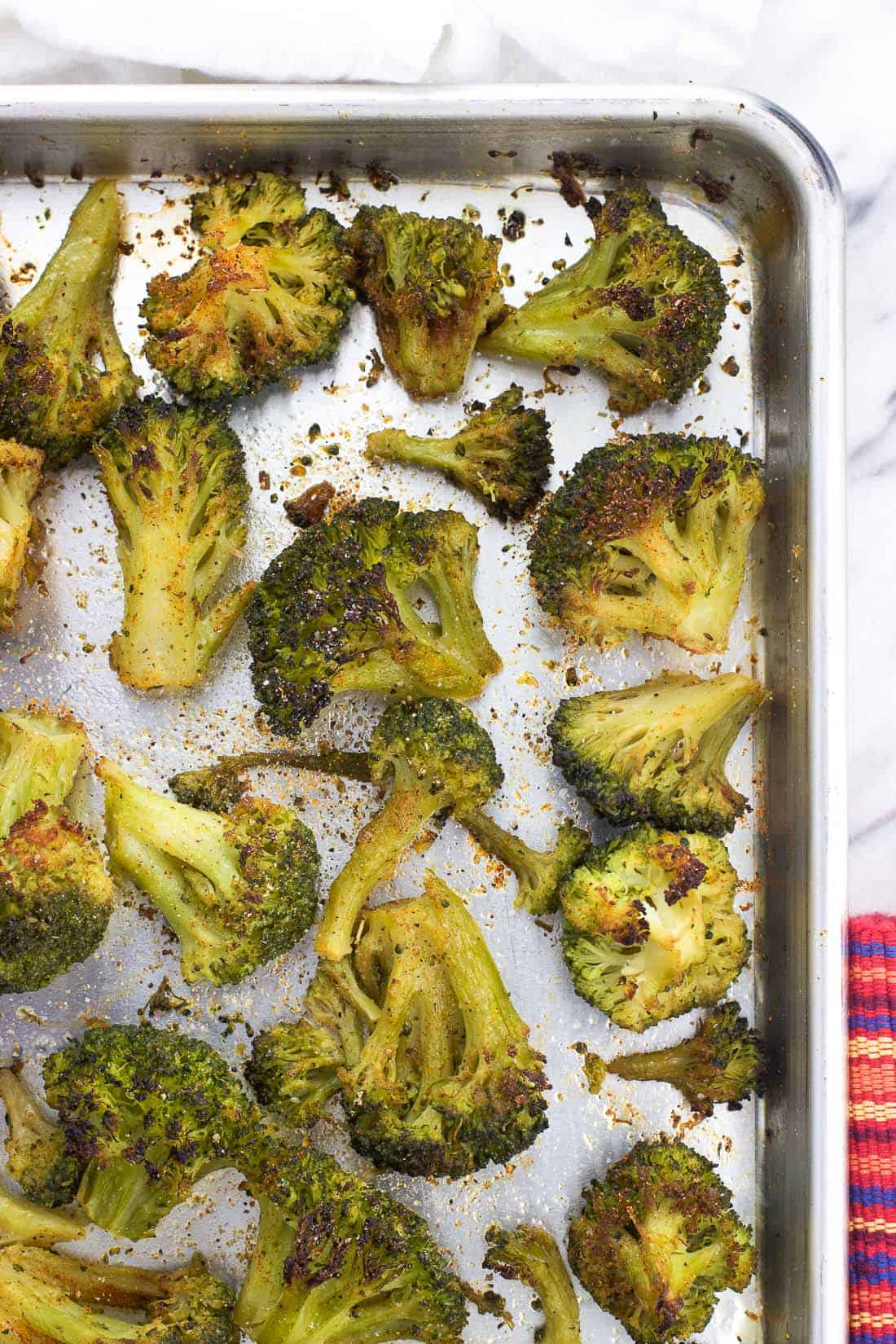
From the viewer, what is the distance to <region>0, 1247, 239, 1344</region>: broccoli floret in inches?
107

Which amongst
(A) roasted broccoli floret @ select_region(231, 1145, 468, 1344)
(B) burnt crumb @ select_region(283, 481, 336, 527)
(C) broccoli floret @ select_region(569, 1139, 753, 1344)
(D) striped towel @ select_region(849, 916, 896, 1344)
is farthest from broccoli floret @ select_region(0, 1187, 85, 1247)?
(D) striped towel @ select_region(849, 916, 896, 1344)

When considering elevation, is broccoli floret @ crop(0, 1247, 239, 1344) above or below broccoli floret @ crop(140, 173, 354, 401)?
below

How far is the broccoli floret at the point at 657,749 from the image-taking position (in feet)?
9.30

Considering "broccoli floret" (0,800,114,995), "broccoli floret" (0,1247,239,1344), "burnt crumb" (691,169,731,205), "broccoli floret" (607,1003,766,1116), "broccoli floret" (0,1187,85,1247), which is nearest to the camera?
"broccoli floret" (0,800,114,995)

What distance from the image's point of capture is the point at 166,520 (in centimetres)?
282

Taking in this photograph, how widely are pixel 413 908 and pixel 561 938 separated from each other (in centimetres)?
38

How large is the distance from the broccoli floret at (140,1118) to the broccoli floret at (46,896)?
0.22 metres

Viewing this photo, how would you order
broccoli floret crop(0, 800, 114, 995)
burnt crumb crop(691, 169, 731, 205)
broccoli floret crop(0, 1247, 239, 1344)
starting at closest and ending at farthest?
1. broccoli floret crop(0, 800, 114, 995)
2. broccoli floret crop(0, 1247, 239, 1344)
3. burnt crumb crop(691, 169, 731, 205)

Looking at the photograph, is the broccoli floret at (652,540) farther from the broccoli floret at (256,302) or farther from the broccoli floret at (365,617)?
the broccoli floret at (256,302)

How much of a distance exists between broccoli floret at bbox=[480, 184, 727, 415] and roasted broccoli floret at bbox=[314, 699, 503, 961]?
0.85 meters

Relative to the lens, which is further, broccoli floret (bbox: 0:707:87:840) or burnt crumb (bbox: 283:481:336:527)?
burnt crumb (bbox: 283:481:336:527)

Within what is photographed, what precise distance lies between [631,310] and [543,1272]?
214 centimetres

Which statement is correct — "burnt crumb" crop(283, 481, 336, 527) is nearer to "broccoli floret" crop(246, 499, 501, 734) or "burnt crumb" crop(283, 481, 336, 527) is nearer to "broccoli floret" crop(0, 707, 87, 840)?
"broccoli floret" crop(246, 499, 501, 734)

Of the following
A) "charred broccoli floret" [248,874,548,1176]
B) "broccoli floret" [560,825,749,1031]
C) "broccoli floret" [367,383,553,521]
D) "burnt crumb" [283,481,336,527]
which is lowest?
"charred broccoli floret" [248,874,548,1176]
